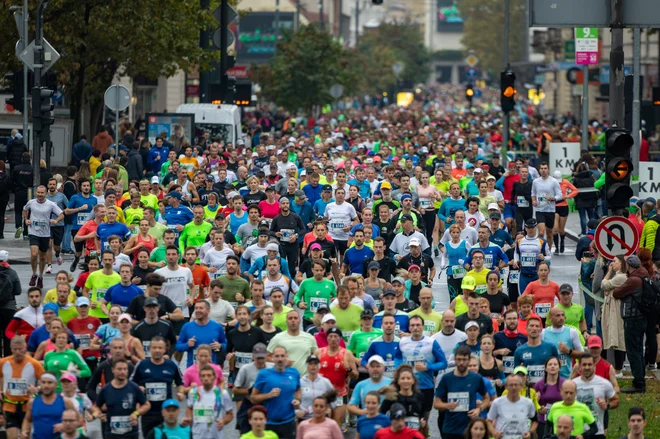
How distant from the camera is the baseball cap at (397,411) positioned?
12.1 meters

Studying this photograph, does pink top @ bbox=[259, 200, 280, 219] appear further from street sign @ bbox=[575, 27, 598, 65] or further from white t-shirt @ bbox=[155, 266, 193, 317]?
street sign @ bbox=[575, 27, 598, 65]

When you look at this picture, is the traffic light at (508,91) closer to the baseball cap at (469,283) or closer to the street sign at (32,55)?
the street sign at (32,55)

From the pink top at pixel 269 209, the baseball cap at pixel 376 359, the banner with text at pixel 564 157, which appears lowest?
the baseball cap at pixel 376 359

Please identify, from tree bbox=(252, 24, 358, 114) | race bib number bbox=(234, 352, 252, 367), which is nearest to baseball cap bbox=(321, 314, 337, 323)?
race bib number bbox=(234, 352, 252, 367)

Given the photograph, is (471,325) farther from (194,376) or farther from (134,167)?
(134,167)

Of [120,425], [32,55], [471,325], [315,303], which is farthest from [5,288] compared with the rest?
[32,55]

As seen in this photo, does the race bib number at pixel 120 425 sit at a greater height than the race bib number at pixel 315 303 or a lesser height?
lesser

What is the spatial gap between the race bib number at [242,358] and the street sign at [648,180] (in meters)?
10.9

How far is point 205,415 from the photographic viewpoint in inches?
500

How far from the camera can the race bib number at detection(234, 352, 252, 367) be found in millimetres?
14516

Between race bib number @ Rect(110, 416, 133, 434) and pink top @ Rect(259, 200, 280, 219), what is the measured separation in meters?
10.2

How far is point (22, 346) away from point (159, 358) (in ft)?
3.96

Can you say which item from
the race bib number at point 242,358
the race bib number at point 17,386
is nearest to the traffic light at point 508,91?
the race bib number at point 242,358

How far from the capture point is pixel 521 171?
26.8 m
